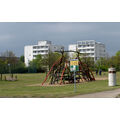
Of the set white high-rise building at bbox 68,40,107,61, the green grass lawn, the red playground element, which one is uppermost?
white high-rise building at bbox 68,40,107,61

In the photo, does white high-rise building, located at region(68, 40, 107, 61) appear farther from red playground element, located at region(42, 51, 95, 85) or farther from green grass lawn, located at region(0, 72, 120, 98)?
green grass lawn, located at region(0, 72, 120, 98)

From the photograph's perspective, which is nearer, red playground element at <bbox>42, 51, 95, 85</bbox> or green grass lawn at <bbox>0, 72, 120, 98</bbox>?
green grass lawn at <bbox>0, 72, 120, 98</bbox>

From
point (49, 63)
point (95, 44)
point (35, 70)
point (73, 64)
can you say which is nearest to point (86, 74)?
point (73, 64)

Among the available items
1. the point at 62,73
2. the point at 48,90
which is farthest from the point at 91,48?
the point at 48,90

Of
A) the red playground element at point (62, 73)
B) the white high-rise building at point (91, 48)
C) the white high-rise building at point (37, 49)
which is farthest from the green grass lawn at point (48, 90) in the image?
the white high-rise building at point (37, 49)

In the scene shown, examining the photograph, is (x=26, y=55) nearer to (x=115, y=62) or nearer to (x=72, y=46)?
(x=72, y=46)

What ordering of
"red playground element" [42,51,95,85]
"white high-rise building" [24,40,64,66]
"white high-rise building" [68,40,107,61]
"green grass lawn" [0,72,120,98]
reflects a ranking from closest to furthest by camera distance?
"green grass lawn" [0,72,120,98]
"red playground element" [42,51,95,85]
"white high-rise building" [68,40,107,61]
"white high-rise building" [24,40,64,66]

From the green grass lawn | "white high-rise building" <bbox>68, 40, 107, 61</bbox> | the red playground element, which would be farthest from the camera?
"white high-rise building" <bbox>68, 40, 107, 61</bbox>

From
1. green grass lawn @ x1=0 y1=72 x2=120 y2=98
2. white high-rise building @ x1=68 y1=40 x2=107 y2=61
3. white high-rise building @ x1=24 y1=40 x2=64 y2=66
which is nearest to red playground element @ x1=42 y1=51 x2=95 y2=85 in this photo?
green grass lawn @ x1=0 y1=72 x2=120 y2=98

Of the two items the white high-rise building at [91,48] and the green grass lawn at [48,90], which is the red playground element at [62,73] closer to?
the green grass lawn at [48,90]

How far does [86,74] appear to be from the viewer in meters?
34.0

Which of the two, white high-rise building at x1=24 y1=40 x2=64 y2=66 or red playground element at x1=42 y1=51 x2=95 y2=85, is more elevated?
white high-rise building at x1=24 y1=40 x2=64 y2=66

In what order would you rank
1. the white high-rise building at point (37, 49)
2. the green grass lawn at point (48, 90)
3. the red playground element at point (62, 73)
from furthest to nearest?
the white high-rise building at point (37, 49), the red playground element at point (62, 73), the green grass lawn at point (48, 90)

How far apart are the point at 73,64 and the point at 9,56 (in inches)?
2540
